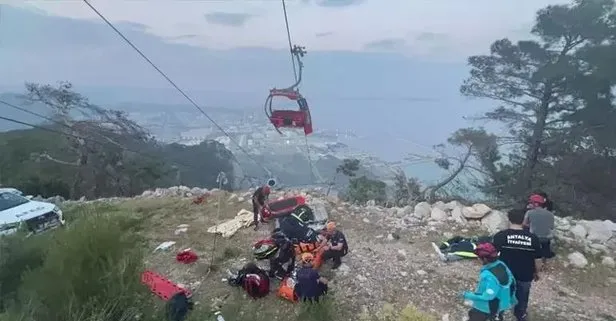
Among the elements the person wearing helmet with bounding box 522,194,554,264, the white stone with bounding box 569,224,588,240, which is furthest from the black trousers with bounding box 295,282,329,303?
the white stone with bounding box 569,224,588,240

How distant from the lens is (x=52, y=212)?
31.6 ft

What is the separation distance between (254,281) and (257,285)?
0.08 metres

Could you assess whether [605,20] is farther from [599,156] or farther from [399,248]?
[399,248]

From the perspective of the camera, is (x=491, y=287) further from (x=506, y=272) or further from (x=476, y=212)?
(x=476, y=212)

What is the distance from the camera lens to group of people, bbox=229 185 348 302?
259 inches

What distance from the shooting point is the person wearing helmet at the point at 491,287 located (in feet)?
16.5

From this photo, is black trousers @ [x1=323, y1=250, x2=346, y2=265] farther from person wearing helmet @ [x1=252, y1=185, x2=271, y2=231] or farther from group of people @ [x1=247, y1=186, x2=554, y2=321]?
person wearing helmet @ [x1=252, y1=185, x2=271, y2=231]

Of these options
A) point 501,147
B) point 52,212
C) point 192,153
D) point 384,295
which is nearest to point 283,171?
point 192,153

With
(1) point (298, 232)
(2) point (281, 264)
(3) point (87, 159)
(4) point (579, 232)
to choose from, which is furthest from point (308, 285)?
(3) point (87, 159)

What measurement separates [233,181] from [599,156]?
1276 cm

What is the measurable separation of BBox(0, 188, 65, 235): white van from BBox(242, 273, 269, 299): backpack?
13.4 ft

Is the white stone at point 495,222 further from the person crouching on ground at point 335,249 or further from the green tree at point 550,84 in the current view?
the green tree at point 550,84

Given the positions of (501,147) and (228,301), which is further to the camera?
(501,147)

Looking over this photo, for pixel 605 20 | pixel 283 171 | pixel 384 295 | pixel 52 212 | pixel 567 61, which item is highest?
pixel 605 20
